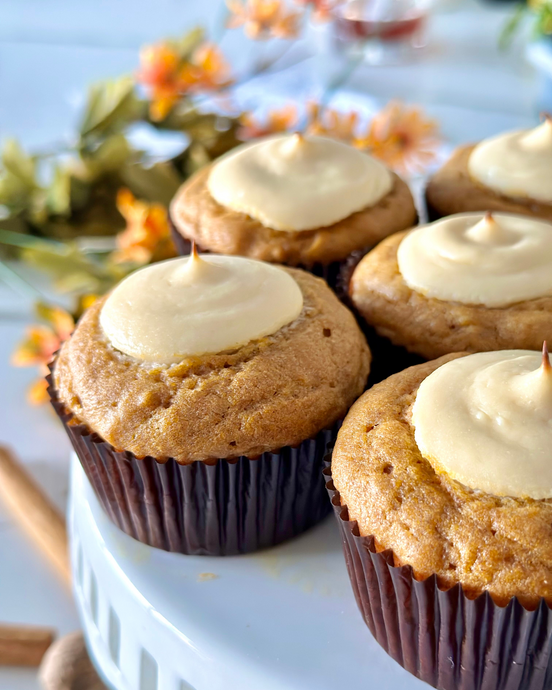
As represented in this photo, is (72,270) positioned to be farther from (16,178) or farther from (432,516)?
(432,516)

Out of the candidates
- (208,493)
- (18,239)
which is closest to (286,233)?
(208,493)

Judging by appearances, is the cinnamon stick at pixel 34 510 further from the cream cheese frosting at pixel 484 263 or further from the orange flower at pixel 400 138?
the orange flower at pixel 400 138

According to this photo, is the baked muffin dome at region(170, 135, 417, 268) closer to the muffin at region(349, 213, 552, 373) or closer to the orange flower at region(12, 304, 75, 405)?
the muffin at region(349, 213, 552, 373)

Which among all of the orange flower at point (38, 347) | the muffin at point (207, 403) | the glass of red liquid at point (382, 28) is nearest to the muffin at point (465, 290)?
the muffin at point (207, 403)

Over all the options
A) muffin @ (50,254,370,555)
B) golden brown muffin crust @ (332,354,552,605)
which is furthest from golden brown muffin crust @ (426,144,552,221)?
golden brown muffin crust @ (332,354,552,605)

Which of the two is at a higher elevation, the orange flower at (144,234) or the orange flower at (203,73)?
the orange flower at (203,73)

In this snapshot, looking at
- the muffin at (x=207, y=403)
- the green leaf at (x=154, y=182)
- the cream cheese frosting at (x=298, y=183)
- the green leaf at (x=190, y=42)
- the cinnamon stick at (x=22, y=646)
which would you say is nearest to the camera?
the muffin at (x=207, y=403)
